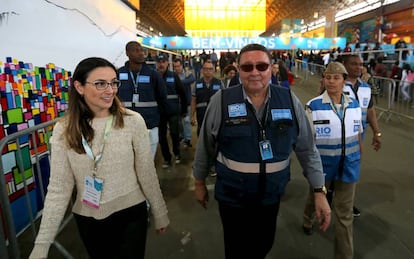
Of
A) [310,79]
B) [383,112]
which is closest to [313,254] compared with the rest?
[383,112]

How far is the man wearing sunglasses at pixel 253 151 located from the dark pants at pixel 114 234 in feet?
1.72

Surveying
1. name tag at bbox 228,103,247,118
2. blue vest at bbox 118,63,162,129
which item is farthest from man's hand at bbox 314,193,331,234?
blue vest at bbox 118,63,162,129

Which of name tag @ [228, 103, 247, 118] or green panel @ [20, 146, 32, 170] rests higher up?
name tag @ [228, 103, 247, 118]

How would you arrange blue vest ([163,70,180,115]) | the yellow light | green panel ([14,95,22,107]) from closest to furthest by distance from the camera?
green panel ([14,95,22,107]), blue vest ([163,70,180,115]), the yellow light

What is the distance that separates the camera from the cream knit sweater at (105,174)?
1.62 m

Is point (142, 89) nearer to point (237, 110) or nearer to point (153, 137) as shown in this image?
point (153, 137)

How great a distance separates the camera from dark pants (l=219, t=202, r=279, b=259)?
6.18 ft

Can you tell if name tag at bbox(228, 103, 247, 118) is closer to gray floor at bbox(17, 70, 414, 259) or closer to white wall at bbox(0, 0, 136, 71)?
gray floor at bbox(17, 70, 414, 259)

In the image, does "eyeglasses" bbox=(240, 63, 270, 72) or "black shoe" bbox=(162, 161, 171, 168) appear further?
"black shoe" bbox=(162, 161, 171, 168)

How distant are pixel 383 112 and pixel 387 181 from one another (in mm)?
5173

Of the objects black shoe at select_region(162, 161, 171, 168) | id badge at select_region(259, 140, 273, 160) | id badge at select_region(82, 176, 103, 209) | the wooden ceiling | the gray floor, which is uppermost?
the wooden ceiling

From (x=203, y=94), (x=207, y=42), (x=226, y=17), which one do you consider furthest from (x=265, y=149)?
(x=226, y=17)

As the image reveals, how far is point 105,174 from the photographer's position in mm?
1664

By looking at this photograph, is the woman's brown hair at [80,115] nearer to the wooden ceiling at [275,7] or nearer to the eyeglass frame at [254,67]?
the eyeglass frame at [254,67]
